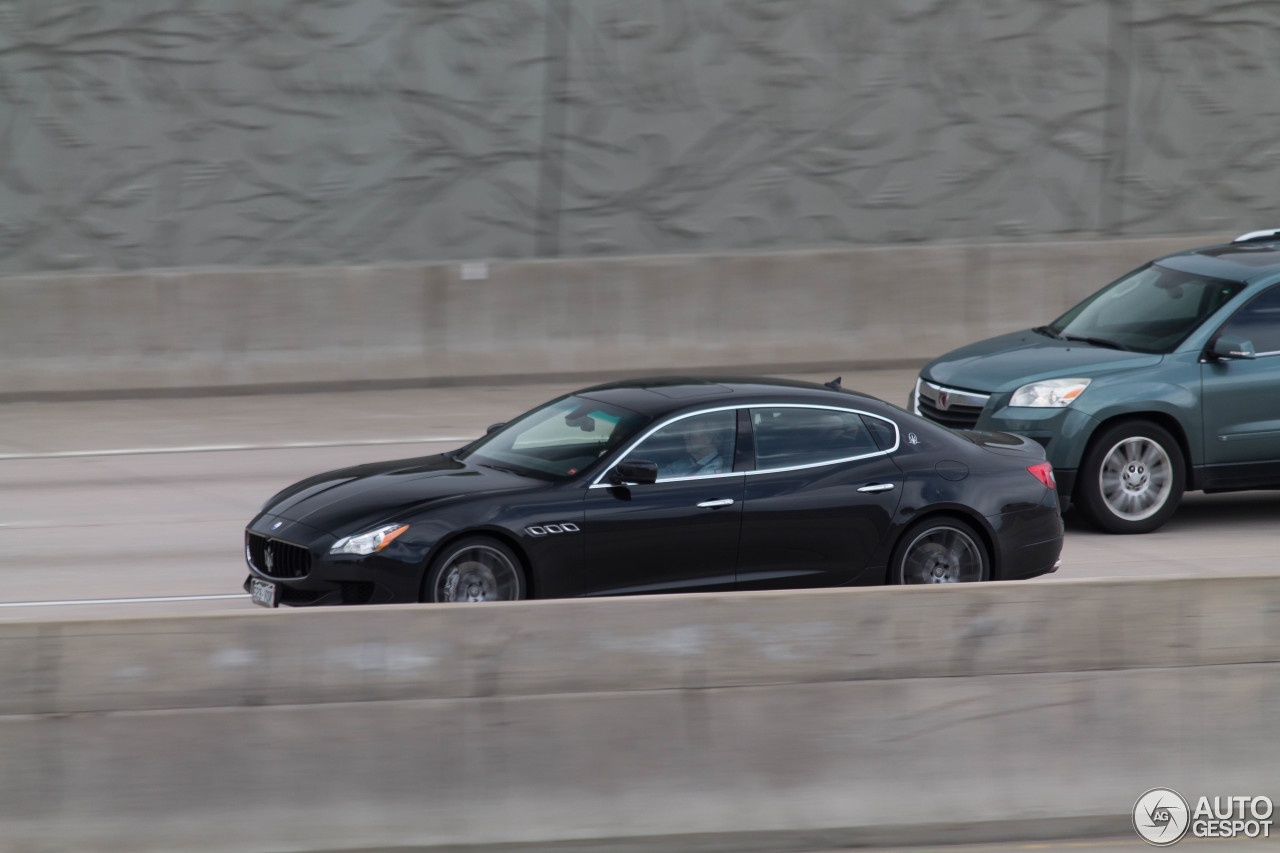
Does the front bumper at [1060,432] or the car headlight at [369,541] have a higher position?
the front bumper at [1060,432]

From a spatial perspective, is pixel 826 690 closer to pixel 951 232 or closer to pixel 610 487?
pixel 610 487

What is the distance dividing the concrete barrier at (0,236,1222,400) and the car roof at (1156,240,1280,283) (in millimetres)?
6599

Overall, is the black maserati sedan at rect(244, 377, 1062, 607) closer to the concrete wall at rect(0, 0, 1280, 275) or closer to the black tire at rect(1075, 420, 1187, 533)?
the black tire at rect(1075, 420, 1187, 533)

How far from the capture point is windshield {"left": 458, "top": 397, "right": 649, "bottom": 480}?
8.62 m

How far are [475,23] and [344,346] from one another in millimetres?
4402

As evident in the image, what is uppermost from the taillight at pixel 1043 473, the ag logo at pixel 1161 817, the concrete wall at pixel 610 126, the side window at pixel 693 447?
the concrete wall at pixel 610 126

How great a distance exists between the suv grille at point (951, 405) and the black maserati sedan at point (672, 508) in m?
2.13

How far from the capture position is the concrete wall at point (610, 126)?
18.4 m

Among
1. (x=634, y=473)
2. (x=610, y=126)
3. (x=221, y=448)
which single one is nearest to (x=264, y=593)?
(x=634, y=473)

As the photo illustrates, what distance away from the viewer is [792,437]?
887 centimetres

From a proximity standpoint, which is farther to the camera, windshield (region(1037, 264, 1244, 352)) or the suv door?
windshield (region(1037, 264, 1244, 352))

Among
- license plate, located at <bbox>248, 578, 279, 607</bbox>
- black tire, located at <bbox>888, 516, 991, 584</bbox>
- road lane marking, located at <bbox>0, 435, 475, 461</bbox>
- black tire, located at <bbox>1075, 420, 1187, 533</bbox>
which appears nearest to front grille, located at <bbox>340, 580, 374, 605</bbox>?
license plate, located at <bbox>248, 578, 279, 607</bbox>

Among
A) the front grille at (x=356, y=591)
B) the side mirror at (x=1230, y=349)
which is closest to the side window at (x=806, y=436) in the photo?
the front grille at (x=356, y=591)

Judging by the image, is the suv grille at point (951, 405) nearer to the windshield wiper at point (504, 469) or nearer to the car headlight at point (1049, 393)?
the car headlight at point (1049, 393)
